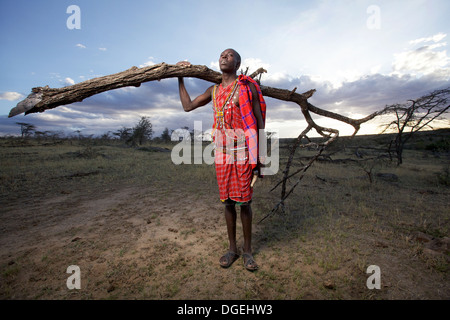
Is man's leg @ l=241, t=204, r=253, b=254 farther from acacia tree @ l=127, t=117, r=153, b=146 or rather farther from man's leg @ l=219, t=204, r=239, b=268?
acacia tree @ l=127, t=117, r=153, b=146

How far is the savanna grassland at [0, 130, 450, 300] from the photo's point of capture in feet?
6.89

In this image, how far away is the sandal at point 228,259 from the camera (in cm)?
244

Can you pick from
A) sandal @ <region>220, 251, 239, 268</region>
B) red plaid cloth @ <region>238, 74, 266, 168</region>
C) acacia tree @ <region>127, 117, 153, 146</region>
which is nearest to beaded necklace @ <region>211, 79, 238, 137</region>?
red plaid cloth @ <region>238, 74, 266, 168</region>

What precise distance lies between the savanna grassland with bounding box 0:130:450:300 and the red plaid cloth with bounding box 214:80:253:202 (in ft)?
2.88

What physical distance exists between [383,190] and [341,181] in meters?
1.25

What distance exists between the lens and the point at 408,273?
231 centimetres

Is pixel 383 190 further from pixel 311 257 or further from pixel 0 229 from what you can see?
pixel 0 229

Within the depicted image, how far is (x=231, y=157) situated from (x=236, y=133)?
0.89ft

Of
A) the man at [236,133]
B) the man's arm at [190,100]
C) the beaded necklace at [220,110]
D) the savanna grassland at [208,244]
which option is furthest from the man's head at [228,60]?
the savanna grassland at [208,244]

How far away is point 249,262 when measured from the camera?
2.42m

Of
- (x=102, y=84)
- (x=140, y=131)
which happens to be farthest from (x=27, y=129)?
(x=102, y=84)

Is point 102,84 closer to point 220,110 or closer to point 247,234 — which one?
point 220,110

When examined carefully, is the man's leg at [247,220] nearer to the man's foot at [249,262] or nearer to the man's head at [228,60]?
the man's foot at [249,262]
